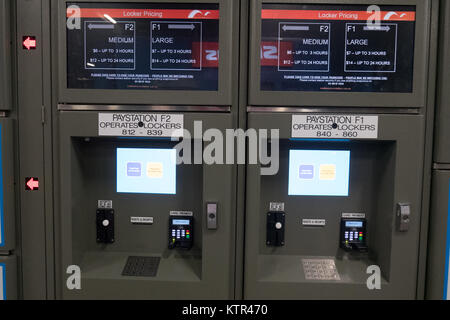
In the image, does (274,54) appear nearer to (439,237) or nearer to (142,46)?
(142,46)

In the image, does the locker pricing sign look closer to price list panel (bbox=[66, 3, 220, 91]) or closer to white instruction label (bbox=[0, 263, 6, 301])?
price list panel (bbox=[66, 3, 220, 91])

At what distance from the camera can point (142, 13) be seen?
6.03 ft

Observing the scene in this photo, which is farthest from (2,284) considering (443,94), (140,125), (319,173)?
(443,94)

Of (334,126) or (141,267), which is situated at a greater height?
(334,126)

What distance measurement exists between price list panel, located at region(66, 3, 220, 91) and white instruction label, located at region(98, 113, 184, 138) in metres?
0.15

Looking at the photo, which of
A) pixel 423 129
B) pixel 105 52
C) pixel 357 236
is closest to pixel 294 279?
pixel 357 236

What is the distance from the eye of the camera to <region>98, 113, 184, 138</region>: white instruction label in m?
1.86

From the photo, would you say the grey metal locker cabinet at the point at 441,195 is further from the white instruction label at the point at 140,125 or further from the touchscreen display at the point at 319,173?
the white instruction label at the point at 140,125

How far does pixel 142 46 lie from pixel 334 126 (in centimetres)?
105

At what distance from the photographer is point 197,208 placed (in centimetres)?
207

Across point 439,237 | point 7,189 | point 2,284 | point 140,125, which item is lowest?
point 2,284

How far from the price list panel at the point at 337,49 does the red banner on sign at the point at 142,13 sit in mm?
326

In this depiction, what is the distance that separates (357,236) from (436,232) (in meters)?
0.38

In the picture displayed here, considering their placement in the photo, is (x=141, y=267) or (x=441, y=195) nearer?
(x=441, y=195)
